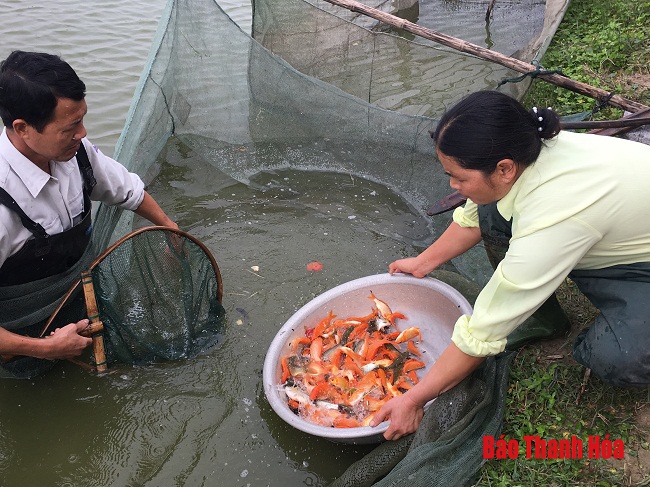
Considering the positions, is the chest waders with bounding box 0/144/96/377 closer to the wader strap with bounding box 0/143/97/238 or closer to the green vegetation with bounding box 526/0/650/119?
the wader strap with bounding box 0/143/97/238

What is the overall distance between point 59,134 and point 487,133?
6.29 feet

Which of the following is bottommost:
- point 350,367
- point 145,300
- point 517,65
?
point 350,367

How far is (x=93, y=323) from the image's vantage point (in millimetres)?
2848

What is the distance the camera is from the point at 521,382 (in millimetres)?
2730

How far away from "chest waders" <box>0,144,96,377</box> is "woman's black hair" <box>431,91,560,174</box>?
197 cm

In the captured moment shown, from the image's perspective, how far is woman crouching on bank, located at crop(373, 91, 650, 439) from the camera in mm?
1992

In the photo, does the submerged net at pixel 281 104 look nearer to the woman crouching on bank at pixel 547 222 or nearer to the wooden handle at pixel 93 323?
the wooden handle at pixel 93 323

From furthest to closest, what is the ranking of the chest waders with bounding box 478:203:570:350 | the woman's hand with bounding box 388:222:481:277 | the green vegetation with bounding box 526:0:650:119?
the green vegetation with bounding box 526:0:650:119, the woman's hand with bounding box 388:222:481:277, the chest waders with bounding box 478:203:570:350

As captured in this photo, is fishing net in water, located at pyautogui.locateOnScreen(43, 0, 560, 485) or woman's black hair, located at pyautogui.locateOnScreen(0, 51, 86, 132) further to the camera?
fishing net in water, located at pyautogui.locateOnScreen(43, 0, 560, 485)

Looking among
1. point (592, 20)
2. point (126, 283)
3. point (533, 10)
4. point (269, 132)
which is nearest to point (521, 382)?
point (126, 283)

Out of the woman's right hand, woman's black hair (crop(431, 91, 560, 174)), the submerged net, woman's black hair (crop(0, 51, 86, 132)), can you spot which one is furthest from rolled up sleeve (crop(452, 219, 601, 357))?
woman's black hair (crop(0, 51, 86, 132))

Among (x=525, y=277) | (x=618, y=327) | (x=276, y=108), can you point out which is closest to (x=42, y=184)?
(x=525, y=277)

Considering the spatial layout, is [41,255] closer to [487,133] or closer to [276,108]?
[487,133]

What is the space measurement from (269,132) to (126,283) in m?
2.31
